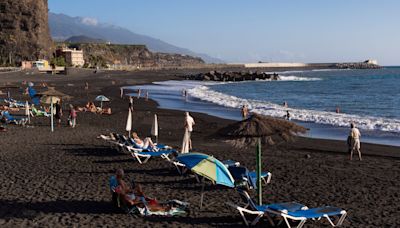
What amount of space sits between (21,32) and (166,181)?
10013 cm

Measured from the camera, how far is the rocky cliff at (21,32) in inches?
3883

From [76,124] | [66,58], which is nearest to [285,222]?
[76,124]

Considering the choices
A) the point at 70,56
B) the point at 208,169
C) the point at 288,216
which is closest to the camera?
the point at 288,216

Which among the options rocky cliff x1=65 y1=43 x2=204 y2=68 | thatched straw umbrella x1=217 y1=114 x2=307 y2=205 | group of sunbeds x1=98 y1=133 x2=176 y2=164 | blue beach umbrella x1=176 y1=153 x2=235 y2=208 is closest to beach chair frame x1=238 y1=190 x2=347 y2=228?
blue beach umbrella x1=176 y1=153 x2=235 y2=208

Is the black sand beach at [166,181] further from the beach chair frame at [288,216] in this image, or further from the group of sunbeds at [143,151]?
the group of sunbeds at [143,151]

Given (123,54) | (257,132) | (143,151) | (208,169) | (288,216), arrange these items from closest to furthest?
(288,216) < (257,132) < (208,169) < (143,151) < (123,54)

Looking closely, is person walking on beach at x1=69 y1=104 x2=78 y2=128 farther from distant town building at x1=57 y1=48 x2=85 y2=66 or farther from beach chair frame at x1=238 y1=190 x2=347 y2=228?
distant town building at x1=57 y1=48 x2=85 y2=66

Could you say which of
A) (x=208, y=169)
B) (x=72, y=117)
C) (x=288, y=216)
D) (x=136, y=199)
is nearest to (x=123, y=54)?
(x=72, y=117)

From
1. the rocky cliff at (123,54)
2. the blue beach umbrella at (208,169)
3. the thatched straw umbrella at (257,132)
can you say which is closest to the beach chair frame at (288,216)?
the blue beach umbrella at (208,169)

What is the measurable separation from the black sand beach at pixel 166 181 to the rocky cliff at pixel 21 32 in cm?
8622

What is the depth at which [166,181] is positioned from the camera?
1236 centimetres

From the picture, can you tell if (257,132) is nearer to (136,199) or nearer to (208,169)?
(208,169)

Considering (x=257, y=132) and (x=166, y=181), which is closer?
(x=257, y=132)

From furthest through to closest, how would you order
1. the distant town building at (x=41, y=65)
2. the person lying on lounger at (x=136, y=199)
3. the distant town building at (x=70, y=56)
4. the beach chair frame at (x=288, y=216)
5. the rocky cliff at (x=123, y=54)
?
the rocky cliff at (x=123, y=54), the distant town building at (x=70, y=56), the distant town building at (x=41, y=65), the person lying on lounger at (x=136, y=199), the beach chair frame at (x=288, y=216)
